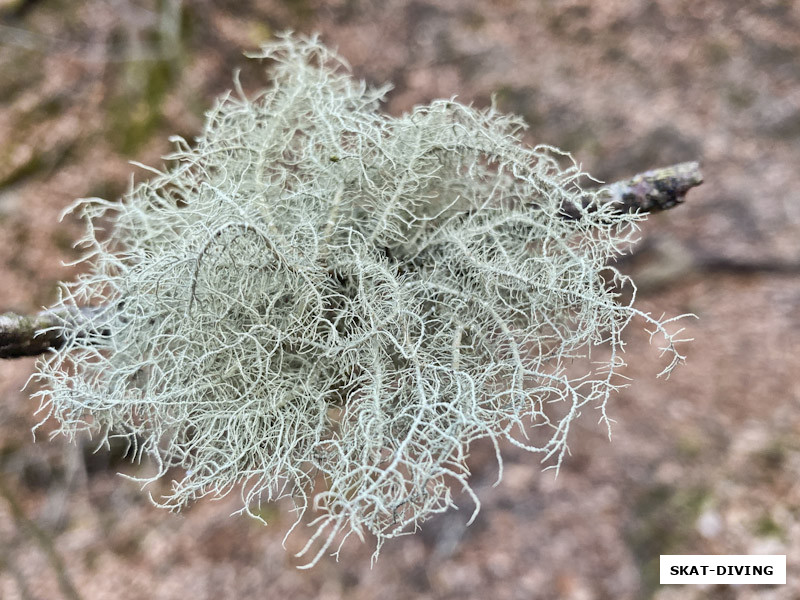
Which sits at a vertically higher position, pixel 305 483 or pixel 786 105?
pixel 786 105

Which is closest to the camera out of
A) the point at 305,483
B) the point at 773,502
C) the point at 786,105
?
the point at 305,483

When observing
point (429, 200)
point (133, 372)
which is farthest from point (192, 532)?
point (429, 200)

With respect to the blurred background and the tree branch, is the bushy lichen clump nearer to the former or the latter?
the tree branch

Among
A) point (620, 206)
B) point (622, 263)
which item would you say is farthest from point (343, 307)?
point (622, 263)

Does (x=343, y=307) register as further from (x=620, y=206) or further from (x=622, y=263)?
(x=622, y=263)

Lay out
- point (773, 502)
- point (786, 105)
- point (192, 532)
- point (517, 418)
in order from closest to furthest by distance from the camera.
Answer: point (517, 418) → point (773, 502) → point (192, 532) → point (786, 105)

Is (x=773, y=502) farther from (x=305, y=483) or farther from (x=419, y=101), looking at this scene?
(x=419, y=101)

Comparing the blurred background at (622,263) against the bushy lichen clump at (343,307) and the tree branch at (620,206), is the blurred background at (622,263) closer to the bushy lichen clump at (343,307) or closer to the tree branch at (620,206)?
the tree branch at (620,206)
